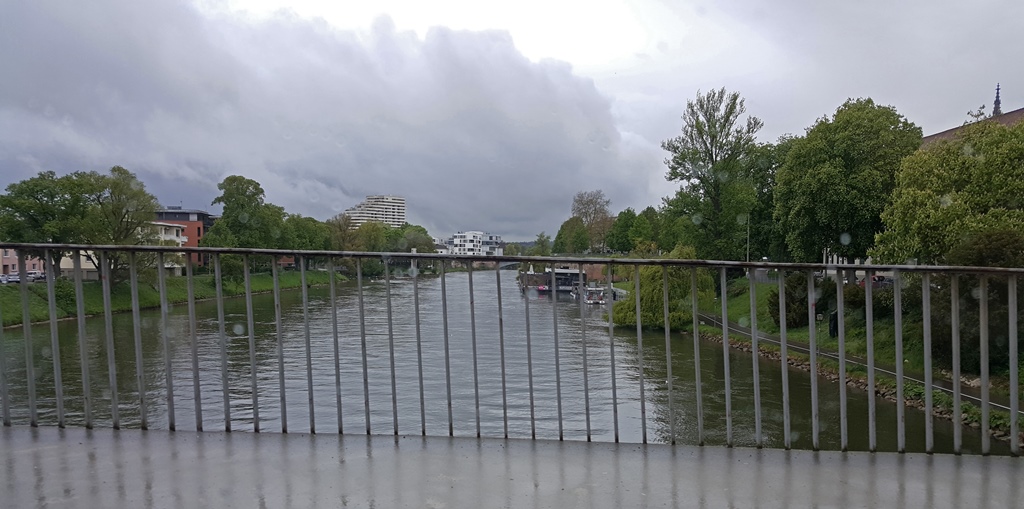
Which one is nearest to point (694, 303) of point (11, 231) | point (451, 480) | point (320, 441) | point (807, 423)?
point (451, 480)

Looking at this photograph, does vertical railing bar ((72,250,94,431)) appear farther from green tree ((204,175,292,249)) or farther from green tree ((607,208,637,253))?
green tree ((607,208,637,253))

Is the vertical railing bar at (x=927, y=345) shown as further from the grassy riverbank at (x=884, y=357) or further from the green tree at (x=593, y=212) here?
the green tree at (x=593, y=212)

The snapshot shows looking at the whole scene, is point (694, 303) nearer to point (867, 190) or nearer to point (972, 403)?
point (972, 403)

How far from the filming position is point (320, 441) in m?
3.20

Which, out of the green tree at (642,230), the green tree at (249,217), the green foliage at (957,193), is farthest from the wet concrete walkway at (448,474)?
the green tree at (642,230)

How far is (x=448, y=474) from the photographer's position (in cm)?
275

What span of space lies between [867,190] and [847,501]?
28.4 m

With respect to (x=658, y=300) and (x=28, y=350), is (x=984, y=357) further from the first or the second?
(x=658, y=300)

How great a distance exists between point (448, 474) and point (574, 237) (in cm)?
6273

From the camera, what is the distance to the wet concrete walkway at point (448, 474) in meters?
2.51

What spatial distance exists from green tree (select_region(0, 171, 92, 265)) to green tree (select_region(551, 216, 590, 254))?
39.8m

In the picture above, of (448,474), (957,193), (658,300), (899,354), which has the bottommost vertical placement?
(658,300)

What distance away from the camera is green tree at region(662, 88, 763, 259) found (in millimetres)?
35469

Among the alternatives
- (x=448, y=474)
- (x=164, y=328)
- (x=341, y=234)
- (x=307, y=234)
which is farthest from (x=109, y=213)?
(x=448, y=474)
